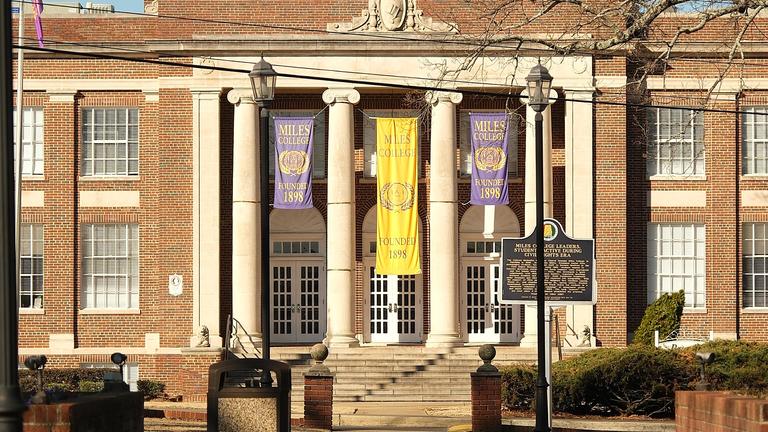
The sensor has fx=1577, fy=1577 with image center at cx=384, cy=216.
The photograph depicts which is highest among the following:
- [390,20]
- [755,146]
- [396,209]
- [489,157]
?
[390,20]

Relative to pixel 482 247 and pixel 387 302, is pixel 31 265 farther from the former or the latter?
pixel 482 247

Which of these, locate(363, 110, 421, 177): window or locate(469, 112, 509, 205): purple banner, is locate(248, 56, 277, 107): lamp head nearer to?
locate(469, 112, 509, 205): purple banner

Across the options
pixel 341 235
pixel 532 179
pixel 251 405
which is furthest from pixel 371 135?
pixel 251 405

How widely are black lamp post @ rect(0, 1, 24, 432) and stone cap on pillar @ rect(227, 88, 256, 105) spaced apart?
28.4m

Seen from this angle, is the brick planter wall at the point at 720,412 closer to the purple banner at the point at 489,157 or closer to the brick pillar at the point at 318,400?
the brick pillar at the point at 318,400

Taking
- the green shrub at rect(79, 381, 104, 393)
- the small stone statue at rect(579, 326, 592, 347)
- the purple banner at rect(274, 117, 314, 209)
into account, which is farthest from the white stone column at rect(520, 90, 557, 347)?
the green shrub at rect(79, 381, 104, 393)

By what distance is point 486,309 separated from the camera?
42.1m

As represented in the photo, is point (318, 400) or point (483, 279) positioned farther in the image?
point (483, 279)

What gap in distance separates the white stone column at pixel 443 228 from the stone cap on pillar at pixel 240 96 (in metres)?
4.70

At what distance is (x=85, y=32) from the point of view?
4088cm

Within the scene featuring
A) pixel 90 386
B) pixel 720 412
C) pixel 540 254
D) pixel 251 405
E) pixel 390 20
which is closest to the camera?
pixel 720 412

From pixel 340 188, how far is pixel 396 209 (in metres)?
1.49

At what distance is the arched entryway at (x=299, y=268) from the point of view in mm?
42250

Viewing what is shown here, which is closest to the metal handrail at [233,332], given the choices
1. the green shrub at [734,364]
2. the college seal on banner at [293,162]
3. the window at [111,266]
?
the window at [111,266]
